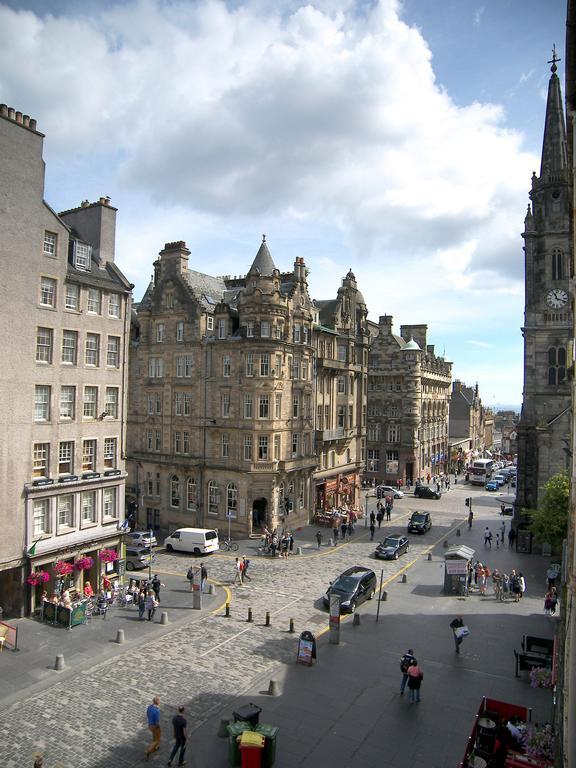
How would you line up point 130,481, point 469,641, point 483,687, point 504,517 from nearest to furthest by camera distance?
point 483,687 < point 469,641 < point 130,481 < point 504,517

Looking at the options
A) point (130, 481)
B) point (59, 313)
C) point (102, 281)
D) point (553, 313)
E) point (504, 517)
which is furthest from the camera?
point (504, 517)

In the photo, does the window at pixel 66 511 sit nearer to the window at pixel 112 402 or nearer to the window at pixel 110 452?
the window at pixel 110 452

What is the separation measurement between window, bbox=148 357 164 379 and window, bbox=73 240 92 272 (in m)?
19.0

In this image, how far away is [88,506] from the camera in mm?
29672

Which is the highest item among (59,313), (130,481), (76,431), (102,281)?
(102,281)

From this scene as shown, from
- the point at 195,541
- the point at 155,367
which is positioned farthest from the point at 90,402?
the point at 155,367

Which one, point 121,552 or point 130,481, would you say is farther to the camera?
point 130,481

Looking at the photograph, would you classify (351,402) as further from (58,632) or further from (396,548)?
(58,632)

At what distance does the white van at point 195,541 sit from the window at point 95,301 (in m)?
16.5

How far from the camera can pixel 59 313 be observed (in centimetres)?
2800

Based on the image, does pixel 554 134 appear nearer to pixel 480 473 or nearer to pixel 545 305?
pixel 545 305

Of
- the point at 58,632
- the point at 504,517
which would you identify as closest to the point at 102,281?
the point at 58,632

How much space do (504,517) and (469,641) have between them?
36.0 meters

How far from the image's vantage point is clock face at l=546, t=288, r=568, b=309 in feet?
147
